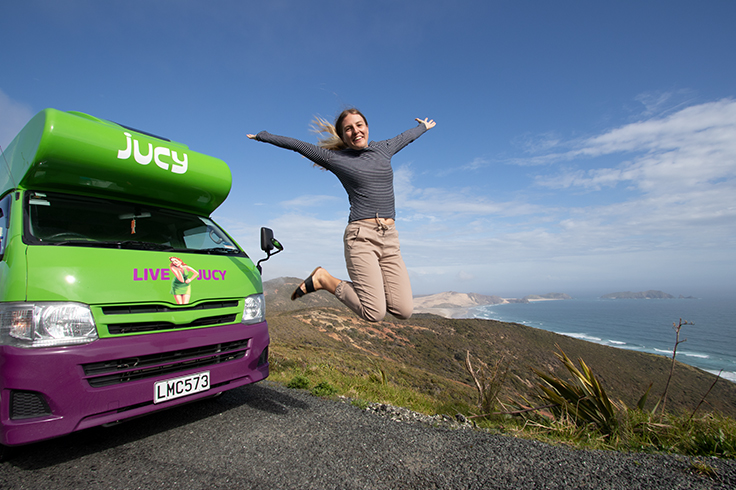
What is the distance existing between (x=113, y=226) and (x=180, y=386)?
2061mm

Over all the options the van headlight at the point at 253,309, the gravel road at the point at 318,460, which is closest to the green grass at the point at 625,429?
the gravel road at the point at 318,460

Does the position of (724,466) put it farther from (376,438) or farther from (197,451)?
(197,451)

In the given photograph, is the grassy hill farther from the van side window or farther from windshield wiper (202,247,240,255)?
the van side window

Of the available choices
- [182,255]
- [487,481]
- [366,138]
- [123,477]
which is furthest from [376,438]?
[366,138]

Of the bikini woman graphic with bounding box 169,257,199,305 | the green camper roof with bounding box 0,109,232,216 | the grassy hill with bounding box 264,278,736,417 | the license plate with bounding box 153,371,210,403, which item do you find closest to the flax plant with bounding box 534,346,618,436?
the license plate with bounding box 153,371,210,403

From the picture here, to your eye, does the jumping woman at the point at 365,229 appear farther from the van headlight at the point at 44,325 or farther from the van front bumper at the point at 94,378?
the van headlight at the point at 44,325

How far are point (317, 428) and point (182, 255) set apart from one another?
6.58 feet

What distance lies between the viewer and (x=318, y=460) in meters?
2.51

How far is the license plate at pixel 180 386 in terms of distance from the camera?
2588 mm

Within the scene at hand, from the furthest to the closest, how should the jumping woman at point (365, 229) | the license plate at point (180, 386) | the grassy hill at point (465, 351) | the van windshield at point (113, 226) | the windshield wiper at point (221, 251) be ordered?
the grassy hill at point (465, 351)
the jumping woman at point (365, 229)
the windshield wiper at point (221, 251)
the van windshield at point (113, 226)
the license plate at point (180, 386)

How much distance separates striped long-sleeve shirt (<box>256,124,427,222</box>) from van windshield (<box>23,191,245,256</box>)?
Result: 1.32 meters

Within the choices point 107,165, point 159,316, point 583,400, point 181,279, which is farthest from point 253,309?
point 583,400

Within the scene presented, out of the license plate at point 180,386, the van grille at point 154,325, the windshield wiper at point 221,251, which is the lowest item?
the license plate at point 180,386

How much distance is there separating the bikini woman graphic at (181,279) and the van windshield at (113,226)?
1.34 ft
